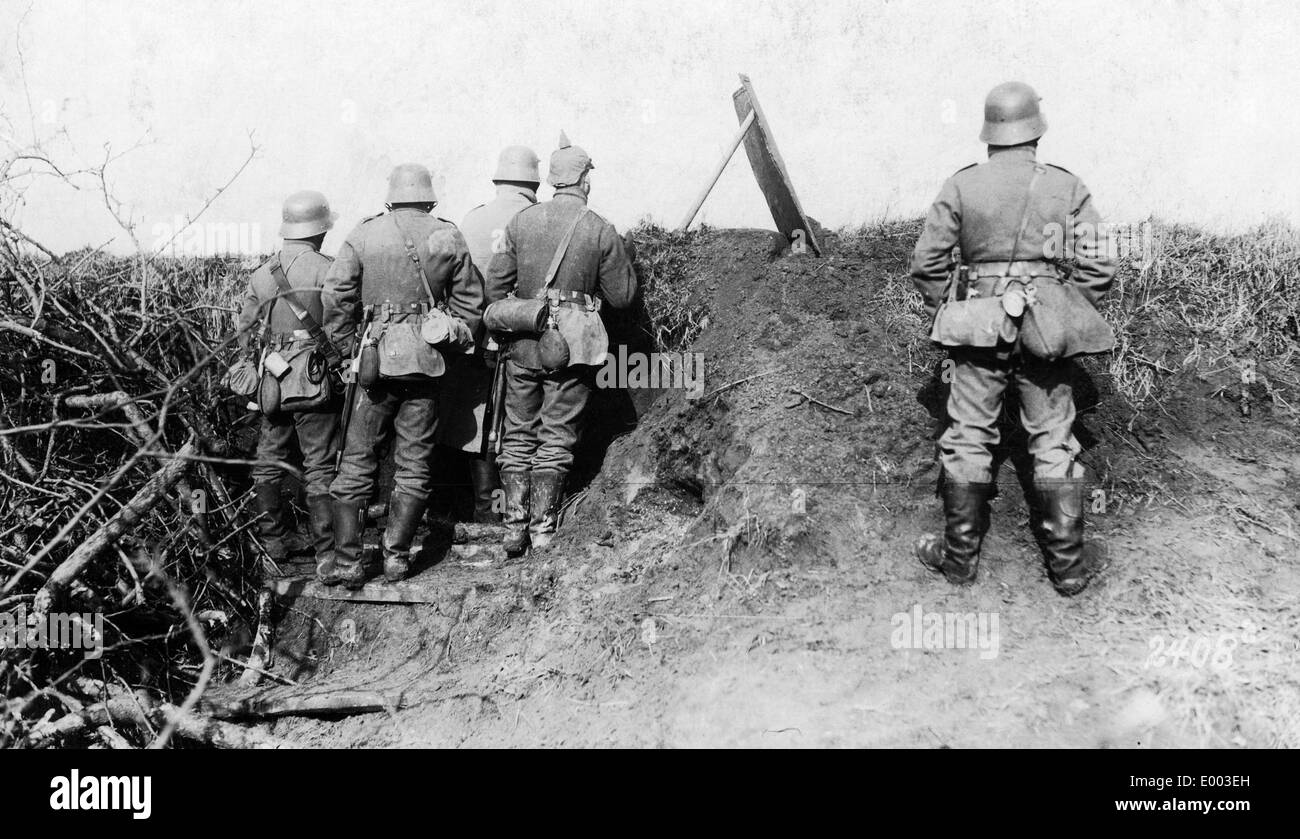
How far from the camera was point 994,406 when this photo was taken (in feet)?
17.0

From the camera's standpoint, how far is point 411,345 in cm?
616

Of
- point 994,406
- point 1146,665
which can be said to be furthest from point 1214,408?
point 1146,665

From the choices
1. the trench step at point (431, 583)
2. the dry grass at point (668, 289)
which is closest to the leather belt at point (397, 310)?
the trench step at point (431, 583)

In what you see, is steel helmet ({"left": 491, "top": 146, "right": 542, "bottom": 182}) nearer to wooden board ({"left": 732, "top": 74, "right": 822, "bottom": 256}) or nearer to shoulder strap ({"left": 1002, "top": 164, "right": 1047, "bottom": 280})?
wooden board ({"left": 732, "top": 74, "right": 822, "bottom": 256})

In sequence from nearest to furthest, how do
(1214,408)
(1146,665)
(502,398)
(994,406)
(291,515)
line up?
(1146,665), (994,406), (1214,408), (502,398), (291,515)

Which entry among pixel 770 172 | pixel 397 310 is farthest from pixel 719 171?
pixel 397 310

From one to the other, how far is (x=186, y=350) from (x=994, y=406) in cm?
575

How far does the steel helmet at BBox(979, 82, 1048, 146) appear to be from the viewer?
200 inches

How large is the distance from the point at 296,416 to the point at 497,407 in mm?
1429

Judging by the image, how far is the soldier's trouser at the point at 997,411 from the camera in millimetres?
5098

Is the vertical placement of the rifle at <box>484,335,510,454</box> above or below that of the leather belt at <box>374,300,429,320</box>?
below

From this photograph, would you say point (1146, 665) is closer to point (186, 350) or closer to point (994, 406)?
point (994, 406)

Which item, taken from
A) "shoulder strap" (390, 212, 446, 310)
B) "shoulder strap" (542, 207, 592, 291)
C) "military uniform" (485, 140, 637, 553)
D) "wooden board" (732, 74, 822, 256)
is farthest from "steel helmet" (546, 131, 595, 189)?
"wooden board" (732, 74, 822, 256)

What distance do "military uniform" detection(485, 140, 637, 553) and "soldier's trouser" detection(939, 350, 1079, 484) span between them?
250 centimetres
